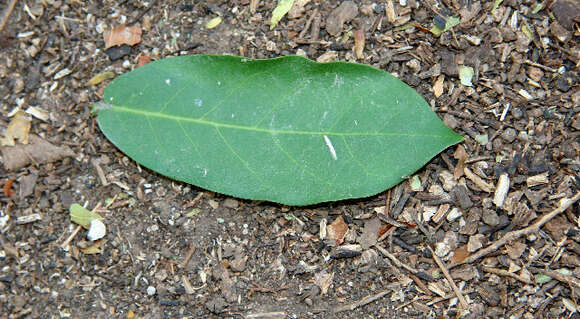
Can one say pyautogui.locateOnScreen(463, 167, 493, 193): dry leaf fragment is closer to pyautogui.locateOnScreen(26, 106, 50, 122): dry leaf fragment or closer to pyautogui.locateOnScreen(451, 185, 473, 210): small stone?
pyautogui.locateOnScreen(451, 185, 473, 210): small stone

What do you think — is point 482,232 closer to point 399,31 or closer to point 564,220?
point 564,220

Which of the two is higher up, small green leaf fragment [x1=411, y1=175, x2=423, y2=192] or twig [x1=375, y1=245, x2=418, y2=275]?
small green leaf fragment [x1=411, y1=175, x2=423, y2=192]

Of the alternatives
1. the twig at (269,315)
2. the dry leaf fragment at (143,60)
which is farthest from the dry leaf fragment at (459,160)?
the dry leaf fragment at (143,60)

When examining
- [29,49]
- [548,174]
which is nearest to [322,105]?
[548,174]

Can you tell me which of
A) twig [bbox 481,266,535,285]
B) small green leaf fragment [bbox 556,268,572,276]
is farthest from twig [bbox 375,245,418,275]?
small green leaf fragment [bbox 556,268,572,276]

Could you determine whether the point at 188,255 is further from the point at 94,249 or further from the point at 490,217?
the point at 490,217

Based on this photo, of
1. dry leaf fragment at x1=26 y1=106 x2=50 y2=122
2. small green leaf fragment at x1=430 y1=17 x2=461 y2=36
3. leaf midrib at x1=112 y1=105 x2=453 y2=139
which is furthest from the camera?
dry leaf fragment at x1=26 y1=106 x2=50 y2=122

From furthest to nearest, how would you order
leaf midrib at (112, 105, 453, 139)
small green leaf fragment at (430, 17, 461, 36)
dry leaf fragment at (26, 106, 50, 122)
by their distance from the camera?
dry leaf fragment at (26, 106, 50, 122) < small green leaf fragment at (430, 17, 461, 36) < leaf midrib at (112, 105, 453, 139)

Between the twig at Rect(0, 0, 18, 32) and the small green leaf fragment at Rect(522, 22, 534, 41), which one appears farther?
the twig at Rect(0, 0, 18, 32)
